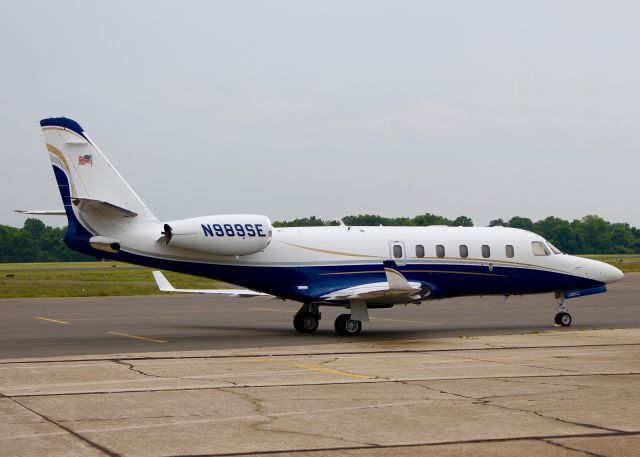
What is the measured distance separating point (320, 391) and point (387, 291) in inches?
417

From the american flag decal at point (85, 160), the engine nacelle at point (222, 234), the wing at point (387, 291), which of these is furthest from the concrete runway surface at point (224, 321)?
the american flag decal at point (85, 160)

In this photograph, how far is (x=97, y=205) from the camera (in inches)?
971

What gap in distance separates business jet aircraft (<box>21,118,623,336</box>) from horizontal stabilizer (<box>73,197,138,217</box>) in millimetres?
44

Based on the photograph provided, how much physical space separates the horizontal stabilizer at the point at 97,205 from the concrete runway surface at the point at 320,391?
347cm

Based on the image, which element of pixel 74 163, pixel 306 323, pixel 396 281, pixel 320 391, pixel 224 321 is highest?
pixel 74 163

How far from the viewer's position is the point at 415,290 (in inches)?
983

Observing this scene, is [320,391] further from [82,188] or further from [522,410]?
[82,188]

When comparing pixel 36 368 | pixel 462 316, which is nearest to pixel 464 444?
pixel 36 368

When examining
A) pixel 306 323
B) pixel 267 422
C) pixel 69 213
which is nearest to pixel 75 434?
pixel 267 422

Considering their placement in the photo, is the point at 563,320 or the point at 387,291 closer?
the point at 387,291

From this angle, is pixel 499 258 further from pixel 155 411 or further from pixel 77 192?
pixel 155 411

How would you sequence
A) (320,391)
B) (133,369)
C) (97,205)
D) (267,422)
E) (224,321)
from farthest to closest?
(224,321) < (97,205) < (133,369) < (320,391) < (267,422)

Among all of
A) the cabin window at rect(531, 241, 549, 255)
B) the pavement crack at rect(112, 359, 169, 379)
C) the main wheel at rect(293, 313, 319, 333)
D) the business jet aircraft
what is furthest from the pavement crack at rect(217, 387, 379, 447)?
the cabin window at rect(531, 241, 549, 255)

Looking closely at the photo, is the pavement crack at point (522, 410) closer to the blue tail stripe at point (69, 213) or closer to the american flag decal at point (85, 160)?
the blue tail stripe at point (69, 213)
